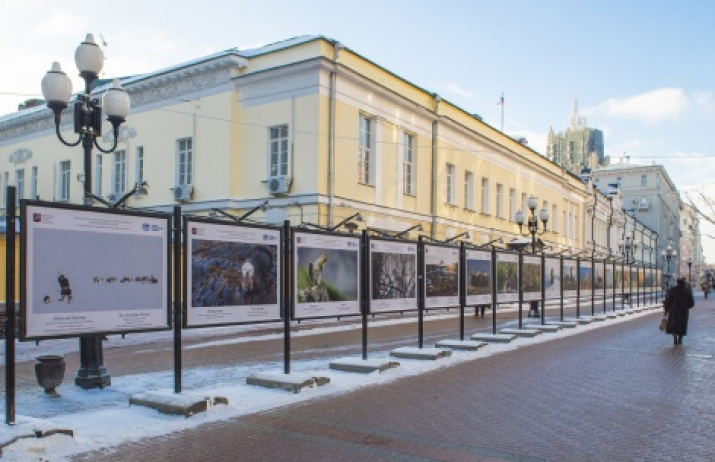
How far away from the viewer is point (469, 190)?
38.1 meters

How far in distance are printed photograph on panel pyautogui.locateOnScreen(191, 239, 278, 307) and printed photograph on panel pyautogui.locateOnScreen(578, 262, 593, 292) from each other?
630 inches

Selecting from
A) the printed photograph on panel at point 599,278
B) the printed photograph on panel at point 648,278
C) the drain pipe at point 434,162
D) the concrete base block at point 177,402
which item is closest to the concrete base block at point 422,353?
the concrete base block at point 177,402

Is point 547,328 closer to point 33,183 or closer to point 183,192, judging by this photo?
point 183,192

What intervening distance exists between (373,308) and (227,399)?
4247 mm

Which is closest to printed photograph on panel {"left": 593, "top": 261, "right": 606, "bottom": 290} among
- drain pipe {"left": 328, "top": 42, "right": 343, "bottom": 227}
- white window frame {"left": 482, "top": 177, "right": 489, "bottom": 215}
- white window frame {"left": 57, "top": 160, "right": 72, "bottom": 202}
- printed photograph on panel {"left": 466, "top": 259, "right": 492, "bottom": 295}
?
drain pipe {"left": 328, "top": 42, "right": 343, "bottom": 227}

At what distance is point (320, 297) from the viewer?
10.9 meters

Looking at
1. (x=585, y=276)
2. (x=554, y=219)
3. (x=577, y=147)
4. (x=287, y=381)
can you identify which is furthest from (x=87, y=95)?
(x=577, y=147)

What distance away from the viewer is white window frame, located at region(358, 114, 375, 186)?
92.3 feet

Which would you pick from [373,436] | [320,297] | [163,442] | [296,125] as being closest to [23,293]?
[163,442]

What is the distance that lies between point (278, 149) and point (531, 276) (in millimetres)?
12112

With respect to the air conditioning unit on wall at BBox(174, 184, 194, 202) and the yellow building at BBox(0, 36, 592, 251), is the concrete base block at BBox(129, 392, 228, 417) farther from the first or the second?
the air conditioning unit on wall at BBox(174, 184, 194, 202)

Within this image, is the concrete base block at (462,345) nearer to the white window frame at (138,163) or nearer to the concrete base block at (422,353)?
the concrete base block at (422,353)

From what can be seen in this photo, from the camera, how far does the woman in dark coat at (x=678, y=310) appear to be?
16.6 m

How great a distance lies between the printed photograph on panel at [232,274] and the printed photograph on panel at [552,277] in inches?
477
